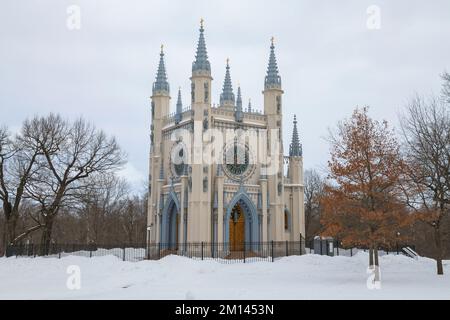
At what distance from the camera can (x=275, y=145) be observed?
4028 cm

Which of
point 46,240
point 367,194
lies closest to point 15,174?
point 46,240

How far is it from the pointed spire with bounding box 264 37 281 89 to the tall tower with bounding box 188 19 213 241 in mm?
5653

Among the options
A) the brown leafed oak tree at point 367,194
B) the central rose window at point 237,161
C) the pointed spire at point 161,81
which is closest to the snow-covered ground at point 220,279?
the brown leafed oak tree at point 367,194

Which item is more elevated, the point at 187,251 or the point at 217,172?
the point at 217,172

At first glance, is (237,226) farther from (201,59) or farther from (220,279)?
(220,279)

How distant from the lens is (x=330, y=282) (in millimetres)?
22016

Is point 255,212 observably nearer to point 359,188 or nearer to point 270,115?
point 270,115

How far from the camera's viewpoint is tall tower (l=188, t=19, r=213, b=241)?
3662cm

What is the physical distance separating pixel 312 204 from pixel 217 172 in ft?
101

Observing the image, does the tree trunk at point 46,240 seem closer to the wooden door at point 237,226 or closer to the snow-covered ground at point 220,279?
the snow-covered ground at point 220,279

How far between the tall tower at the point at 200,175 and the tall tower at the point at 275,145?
5.08 m

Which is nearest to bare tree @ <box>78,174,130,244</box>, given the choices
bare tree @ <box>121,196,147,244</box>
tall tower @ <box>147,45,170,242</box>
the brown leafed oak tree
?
bare tree @ <box>121,196,147,244</box>

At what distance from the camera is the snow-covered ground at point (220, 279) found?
58.2ft
